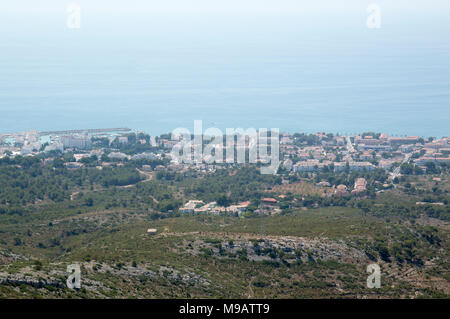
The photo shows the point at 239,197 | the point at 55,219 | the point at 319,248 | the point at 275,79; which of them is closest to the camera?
the point at 319,248

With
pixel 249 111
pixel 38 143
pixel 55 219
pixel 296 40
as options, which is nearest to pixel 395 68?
pixel 249 111

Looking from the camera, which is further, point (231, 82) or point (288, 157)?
point (231, 82)

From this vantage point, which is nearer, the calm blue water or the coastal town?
the coastal town

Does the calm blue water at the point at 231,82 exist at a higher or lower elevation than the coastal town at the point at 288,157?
higher

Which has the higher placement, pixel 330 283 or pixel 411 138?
pixel 411 138

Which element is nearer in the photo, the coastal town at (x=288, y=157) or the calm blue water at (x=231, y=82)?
the coastal town at (x=288, y=157)

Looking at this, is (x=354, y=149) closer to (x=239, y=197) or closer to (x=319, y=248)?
(x=239, y=197)

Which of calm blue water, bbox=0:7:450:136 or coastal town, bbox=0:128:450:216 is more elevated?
calm blue water, bbox=0:7:450:136

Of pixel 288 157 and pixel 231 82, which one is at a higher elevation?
pixel 231 82
